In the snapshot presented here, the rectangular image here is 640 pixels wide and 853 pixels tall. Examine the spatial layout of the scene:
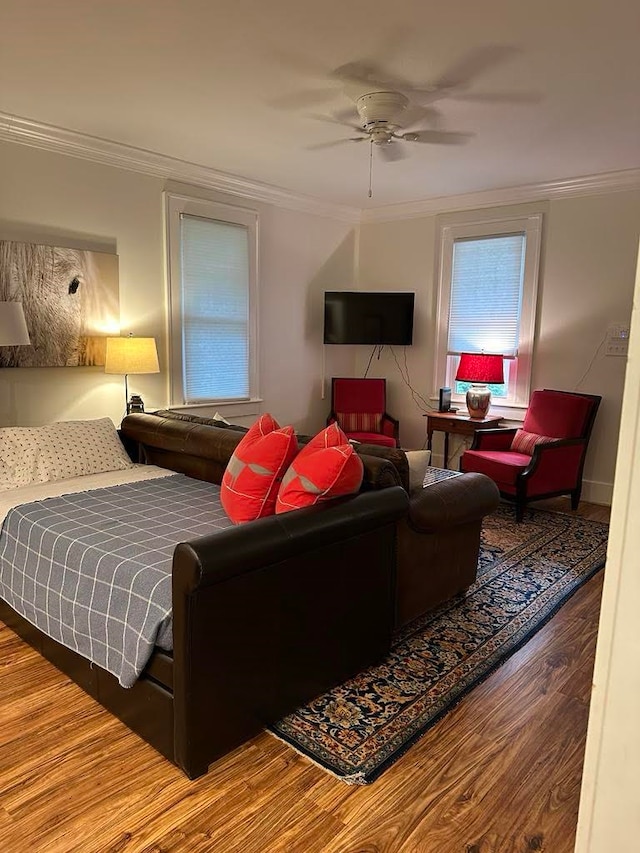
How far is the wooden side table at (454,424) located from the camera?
16.3ft

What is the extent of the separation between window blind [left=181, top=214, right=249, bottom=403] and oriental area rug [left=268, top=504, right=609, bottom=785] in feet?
8.42

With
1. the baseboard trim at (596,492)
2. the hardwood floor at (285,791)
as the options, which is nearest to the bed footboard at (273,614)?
the hardwood floor at (285,791)

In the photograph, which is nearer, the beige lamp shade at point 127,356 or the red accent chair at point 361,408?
the beige lamp shade at point 127,356

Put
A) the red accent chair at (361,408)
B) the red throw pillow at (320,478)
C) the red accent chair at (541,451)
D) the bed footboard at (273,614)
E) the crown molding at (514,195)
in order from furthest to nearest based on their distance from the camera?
the red accent chair at (361,408) → the crown molding at (514,195) → the red accent chair at (541,451) → the red throw pillow at (320,478) → the bed footboard at (273,614)

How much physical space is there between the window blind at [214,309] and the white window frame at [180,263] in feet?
0.13

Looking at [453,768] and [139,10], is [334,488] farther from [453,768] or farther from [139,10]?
[139,10]

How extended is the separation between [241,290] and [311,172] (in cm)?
114

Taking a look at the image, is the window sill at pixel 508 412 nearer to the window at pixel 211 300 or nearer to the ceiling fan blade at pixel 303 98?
the window at pixel 211 300

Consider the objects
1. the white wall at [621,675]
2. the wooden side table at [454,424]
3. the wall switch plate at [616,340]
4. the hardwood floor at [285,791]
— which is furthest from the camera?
the wooden side table at [454,424]

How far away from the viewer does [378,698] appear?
2.24 meters

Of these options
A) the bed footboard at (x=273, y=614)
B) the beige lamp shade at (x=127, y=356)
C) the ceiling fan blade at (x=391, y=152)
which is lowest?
the bed footboard at (x=273, y=614)

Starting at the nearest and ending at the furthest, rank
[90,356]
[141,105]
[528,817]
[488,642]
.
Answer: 1. [528,817]
2. [488,642]
3. [141,105]
4. [90,356]

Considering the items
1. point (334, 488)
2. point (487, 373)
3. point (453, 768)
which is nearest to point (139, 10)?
point (334, 488)

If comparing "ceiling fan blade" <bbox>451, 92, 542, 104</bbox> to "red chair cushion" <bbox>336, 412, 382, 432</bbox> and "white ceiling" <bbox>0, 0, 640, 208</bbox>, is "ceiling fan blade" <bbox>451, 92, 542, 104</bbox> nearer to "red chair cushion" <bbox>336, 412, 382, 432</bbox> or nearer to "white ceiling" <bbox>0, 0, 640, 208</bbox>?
"white ceiling" <bbox>0, 0, 640, 208</bbox>
